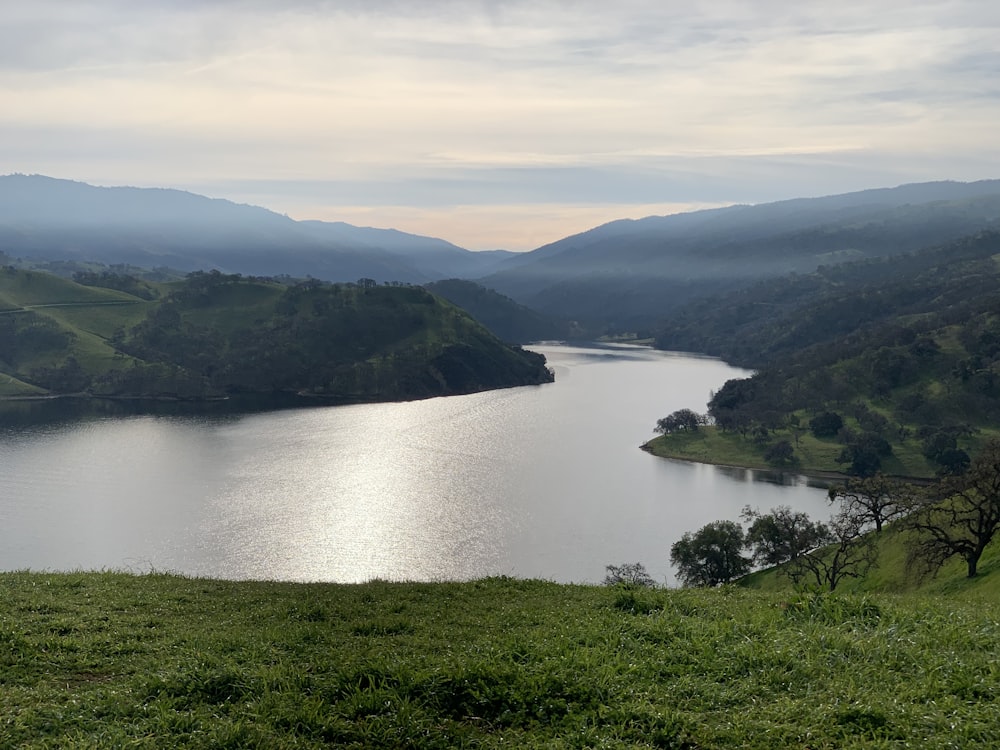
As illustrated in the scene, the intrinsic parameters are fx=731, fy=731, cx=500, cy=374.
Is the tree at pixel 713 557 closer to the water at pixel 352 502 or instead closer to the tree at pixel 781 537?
the tree at pixel 781 537

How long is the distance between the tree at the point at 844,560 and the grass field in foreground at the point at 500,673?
49.0 m

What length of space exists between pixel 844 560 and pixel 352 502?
293ft

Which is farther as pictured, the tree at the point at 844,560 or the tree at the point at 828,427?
the tree at the point at 828,427

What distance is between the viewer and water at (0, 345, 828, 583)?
103 meters

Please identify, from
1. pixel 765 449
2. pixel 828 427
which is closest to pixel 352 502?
pixel 765 449

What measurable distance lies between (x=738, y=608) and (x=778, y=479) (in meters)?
158

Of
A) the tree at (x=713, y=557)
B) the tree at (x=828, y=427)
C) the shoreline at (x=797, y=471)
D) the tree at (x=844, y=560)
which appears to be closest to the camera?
the tree at (x=844, y=560)

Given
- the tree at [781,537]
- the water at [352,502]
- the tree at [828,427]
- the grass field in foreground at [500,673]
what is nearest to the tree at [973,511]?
the grass field in foreground at [500,673]

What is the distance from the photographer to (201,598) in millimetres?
20672

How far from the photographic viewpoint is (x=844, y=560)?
69.1m

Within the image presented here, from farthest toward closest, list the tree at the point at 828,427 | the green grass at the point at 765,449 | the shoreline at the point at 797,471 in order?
the tree at the point at 828,427 → the green grass at the point at 765,449 → the shoreline at the point at 797,471

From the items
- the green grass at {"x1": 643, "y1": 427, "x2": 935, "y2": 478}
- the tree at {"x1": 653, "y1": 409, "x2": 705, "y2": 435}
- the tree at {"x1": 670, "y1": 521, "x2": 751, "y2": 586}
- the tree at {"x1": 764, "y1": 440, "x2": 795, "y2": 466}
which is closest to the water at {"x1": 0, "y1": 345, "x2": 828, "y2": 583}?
the green grass at {"x1": 643, "y1": 427, "x2": 935, "y2": 478}

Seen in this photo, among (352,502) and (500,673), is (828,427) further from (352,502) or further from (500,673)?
(500,673)

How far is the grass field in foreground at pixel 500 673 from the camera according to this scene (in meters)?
12.2
